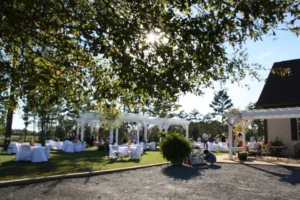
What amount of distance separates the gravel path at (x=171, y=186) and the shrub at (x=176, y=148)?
1.82 m

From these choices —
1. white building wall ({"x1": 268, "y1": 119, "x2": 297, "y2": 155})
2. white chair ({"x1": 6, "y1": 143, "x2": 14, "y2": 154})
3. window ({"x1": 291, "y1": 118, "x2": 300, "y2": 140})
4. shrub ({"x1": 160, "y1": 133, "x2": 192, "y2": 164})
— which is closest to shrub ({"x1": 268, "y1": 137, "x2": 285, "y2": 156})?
white building wall ({"x1": 268, "y1": 119, "x2": 297, "y2": 155})

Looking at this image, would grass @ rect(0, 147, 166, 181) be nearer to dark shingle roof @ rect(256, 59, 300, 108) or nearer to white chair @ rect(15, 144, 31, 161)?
white chair @ rect(15, 144, 31, 161)

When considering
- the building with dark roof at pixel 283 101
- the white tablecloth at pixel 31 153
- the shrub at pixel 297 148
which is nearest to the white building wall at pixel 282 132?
the building with dark roof at pixel 283 101

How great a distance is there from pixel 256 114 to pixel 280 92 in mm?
4264

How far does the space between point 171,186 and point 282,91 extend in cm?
1303

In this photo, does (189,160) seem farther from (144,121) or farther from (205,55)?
(144,121)

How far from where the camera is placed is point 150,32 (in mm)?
4078

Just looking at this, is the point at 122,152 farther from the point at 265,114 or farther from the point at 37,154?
the point at 265,114

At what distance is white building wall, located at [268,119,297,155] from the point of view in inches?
661

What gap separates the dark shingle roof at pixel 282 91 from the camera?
17.2 m

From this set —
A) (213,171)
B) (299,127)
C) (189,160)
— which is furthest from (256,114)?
(213,171)

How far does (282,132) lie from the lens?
17250mm

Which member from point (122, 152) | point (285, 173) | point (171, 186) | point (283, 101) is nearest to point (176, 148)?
point (122, 152)

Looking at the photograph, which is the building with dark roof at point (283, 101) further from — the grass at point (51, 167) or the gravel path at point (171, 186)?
the grass at point (51, 167)
